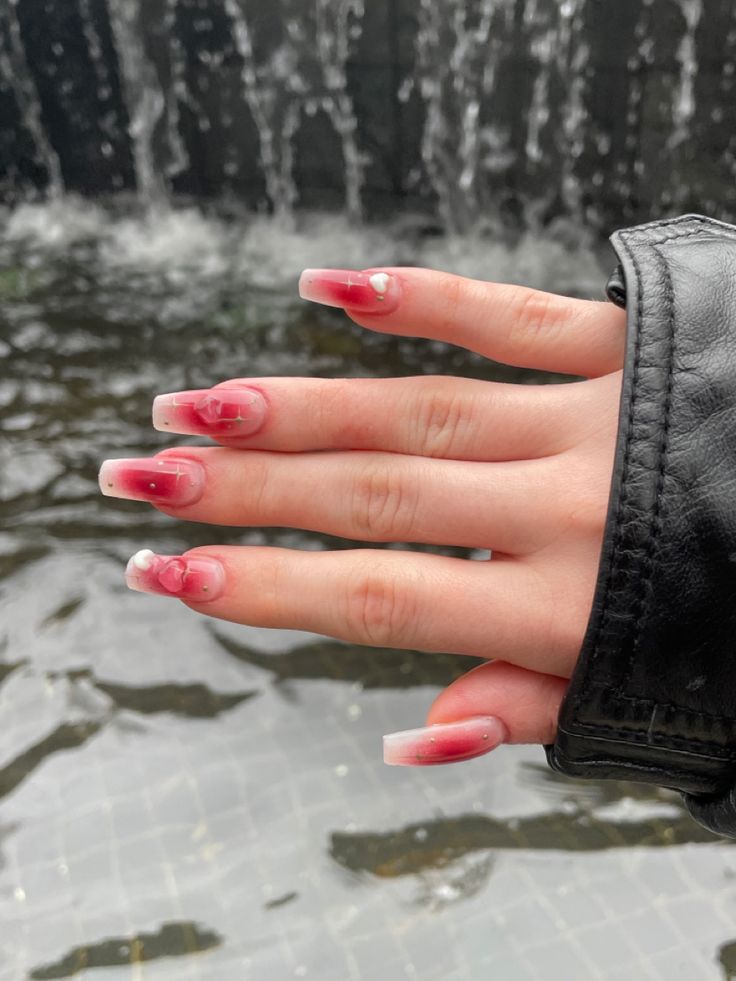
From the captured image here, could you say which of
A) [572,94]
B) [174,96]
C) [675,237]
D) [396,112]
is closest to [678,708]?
[675,237]

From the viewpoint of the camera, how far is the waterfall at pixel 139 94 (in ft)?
18.2

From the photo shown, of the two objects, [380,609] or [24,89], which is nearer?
[380,609]

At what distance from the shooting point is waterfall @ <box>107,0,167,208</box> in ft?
18.2

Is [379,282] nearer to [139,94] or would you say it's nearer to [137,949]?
[137,949]

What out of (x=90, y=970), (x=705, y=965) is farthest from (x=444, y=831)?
(x=90, y=970)

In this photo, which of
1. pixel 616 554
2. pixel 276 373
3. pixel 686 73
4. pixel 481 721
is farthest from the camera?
pixel 686 73

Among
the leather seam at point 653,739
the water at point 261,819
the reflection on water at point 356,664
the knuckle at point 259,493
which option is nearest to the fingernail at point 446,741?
the leather seam at point 653,739

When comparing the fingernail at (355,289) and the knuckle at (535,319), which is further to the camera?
the knuckle at (535,319)

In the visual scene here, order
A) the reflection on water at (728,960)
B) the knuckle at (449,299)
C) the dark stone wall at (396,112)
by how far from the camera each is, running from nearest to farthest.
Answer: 1. the knuckle at (449,299)
2. the reflection on water at (728,960)
3. the dark stone wall at (396,112)

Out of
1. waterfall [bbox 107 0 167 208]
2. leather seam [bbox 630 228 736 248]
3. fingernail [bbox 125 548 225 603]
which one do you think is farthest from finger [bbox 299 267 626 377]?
waterfall [bbox 107 0 167 208]

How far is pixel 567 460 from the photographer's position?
1.33 meters

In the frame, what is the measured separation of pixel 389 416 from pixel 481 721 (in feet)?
1.63

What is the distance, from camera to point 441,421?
1420 millimetres

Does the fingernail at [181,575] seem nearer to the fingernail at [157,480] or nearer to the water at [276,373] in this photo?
the fingernail at [157,480]
